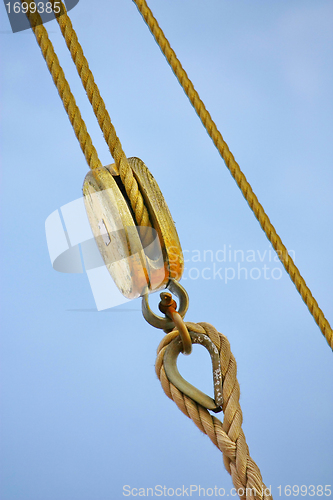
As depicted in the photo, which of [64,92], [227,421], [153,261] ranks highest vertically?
[64,92]

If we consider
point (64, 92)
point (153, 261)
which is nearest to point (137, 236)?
point (153, 261)

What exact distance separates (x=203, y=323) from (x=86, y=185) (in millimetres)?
149

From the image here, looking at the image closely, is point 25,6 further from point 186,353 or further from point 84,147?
point 186,353

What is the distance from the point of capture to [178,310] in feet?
1.17

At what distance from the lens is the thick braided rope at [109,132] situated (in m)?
0.35

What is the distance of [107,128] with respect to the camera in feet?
1.18

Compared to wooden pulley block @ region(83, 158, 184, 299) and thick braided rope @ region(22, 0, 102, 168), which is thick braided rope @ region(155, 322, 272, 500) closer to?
wooden pulley block @ region(83, 158, 184, 299)

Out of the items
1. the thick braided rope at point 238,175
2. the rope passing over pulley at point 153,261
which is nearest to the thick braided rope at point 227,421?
the rope passing over pulley at point 153,261

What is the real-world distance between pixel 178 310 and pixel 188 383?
5 centimetres

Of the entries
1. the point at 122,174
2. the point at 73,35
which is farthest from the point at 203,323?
the point at 73,35

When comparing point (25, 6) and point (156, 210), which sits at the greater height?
point (25, 6)

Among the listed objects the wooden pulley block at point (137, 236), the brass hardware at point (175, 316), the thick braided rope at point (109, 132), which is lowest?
the brass hardware at point (175, 316)

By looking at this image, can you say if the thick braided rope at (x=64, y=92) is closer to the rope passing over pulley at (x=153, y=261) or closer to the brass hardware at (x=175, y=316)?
the rope passing over pulley at (x=153, y=261)

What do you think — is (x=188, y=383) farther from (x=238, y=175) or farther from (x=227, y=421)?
(x=238, y=175)
